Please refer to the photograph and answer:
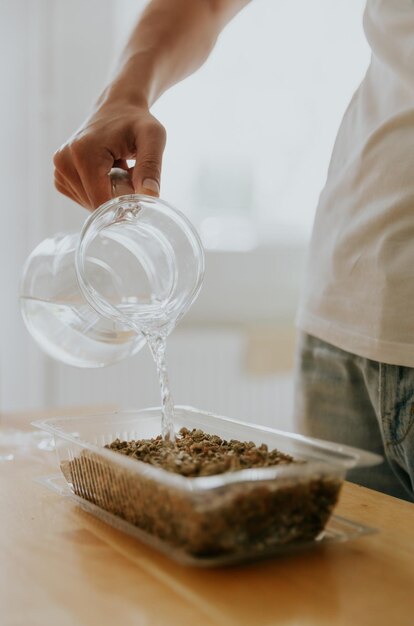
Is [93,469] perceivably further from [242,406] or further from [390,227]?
[242,406]

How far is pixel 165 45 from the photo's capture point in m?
1.12

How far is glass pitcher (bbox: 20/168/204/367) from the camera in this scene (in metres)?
0.89

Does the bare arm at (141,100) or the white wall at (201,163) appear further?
the white wall at (201,163)

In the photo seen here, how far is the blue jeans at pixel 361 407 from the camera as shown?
3.07ft

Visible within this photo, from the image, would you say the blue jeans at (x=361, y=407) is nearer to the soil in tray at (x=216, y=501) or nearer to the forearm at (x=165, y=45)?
the soil in tray at (x=216, y=501)

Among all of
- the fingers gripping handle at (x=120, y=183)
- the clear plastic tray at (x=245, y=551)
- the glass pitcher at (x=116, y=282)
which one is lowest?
the clear plastic tray at (x=245, y=551)

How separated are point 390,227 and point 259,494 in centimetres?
47

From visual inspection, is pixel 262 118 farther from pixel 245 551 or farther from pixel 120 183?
pixel 245 551

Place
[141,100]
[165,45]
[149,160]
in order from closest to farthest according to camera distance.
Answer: [149,160]
[141,100]
[165,45]

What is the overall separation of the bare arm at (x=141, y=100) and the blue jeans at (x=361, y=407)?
0.32m

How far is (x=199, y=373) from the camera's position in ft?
8.67

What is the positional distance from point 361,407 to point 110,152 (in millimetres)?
419

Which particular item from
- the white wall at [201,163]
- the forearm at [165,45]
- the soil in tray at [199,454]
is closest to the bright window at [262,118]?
the white wall at [201,163]

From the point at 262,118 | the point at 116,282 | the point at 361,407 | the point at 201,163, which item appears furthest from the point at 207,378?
the point at 116,282
